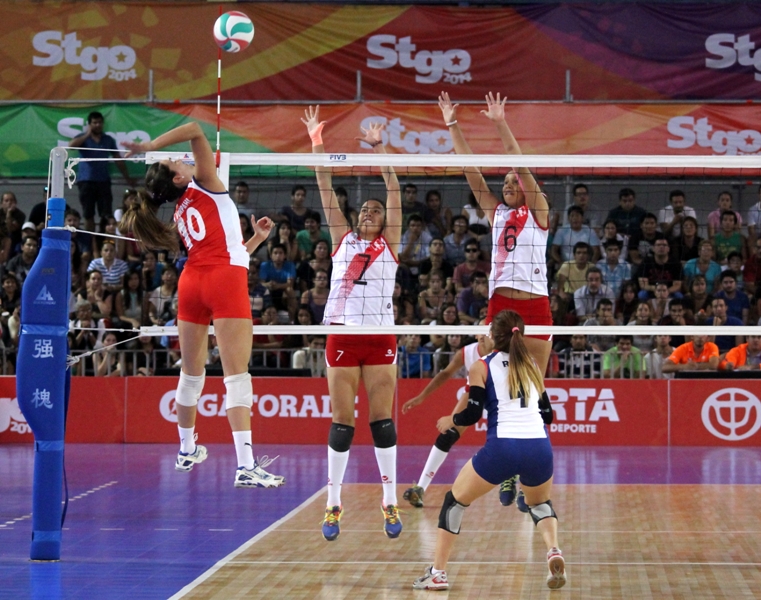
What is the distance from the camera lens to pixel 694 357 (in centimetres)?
1374

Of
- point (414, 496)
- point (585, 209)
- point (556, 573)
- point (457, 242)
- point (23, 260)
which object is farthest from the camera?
point (23, 260)

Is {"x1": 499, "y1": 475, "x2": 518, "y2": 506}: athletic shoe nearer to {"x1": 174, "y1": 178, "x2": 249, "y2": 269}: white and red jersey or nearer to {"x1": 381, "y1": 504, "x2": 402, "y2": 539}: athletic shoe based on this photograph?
{"x1": 381, "y1": 504, "x2": 402, "y2": 539}: athletic shoe

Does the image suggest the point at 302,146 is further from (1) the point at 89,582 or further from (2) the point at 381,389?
(1) the point at 89,582

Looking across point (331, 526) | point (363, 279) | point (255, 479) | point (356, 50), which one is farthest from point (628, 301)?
point (255, 479)

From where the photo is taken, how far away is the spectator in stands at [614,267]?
531 inches

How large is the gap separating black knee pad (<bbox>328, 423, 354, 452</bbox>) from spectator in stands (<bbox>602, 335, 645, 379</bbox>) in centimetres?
683

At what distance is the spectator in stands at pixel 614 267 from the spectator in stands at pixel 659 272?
238 millimetres

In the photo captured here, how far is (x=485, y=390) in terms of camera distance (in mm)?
6273

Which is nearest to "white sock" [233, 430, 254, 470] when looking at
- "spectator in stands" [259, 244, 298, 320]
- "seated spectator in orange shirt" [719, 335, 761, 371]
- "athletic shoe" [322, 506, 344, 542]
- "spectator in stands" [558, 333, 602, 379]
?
"athletic shoe" [322, 506, 344, 542]

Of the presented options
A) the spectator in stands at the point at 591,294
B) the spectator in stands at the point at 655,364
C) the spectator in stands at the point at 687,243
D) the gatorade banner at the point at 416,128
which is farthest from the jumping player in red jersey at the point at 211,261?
the spectator in stands at the point at 687,243

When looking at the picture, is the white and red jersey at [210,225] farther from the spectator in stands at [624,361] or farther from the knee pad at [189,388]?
the spectator in stands at [624,361]

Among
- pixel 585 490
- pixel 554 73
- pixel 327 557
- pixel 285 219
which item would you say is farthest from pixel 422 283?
pixel 327 557

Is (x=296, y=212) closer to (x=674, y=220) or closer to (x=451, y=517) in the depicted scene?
(x=674, y=220)

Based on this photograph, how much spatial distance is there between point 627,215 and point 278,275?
15.9 ft
